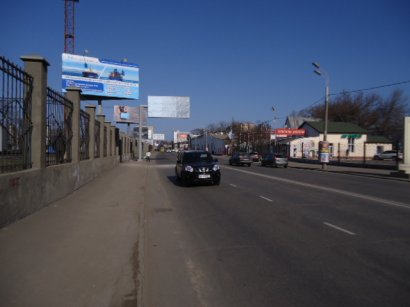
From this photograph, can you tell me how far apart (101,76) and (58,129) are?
102ft

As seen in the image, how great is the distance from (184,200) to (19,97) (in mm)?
6877

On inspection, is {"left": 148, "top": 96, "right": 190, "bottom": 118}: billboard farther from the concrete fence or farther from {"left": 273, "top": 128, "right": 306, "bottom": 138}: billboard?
the concrete fence

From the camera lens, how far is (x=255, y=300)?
477 centimetres

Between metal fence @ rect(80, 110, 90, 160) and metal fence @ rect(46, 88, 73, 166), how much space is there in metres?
2.46

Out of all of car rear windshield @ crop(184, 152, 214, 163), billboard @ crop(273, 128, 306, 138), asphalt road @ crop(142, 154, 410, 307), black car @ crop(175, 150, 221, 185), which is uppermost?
billboard @ crop(273, 128, 306, 138)

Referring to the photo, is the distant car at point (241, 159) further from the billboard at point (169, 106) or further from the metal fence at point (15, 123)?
the metal fence at point (15, 123)

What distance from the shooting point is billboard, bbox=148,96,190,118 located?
54.8m

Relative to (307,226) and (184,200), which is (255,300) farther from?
(184,200)

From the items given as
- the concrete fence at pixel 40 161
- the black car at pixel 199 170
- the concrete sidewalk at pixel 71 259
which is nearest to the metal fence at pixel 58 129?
the concrete fence at pixel 40 161

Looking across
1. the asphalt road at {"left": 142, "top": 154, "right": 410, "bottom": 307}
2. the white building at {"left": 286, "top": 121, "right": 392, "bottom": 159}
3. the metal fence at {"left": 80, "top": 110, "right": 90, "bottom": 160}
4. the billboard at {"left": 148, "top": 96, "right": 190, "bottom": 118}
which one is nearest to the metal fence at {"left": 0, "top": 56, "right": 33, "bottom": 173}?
the asphalt road at {"left": 142, "top": 154, "right": 410, "bottom": 307}

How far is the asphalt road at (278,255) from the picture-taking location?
194 inches

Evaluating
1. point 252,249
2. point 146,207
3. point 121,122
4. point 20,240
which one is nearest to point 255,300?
point 252,249

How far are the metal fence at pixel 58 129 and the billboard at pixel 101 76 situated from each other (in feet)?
88.7

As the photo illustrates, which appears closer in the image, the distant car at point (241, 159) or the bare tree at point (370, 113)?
the distant car at point (241, 159)
